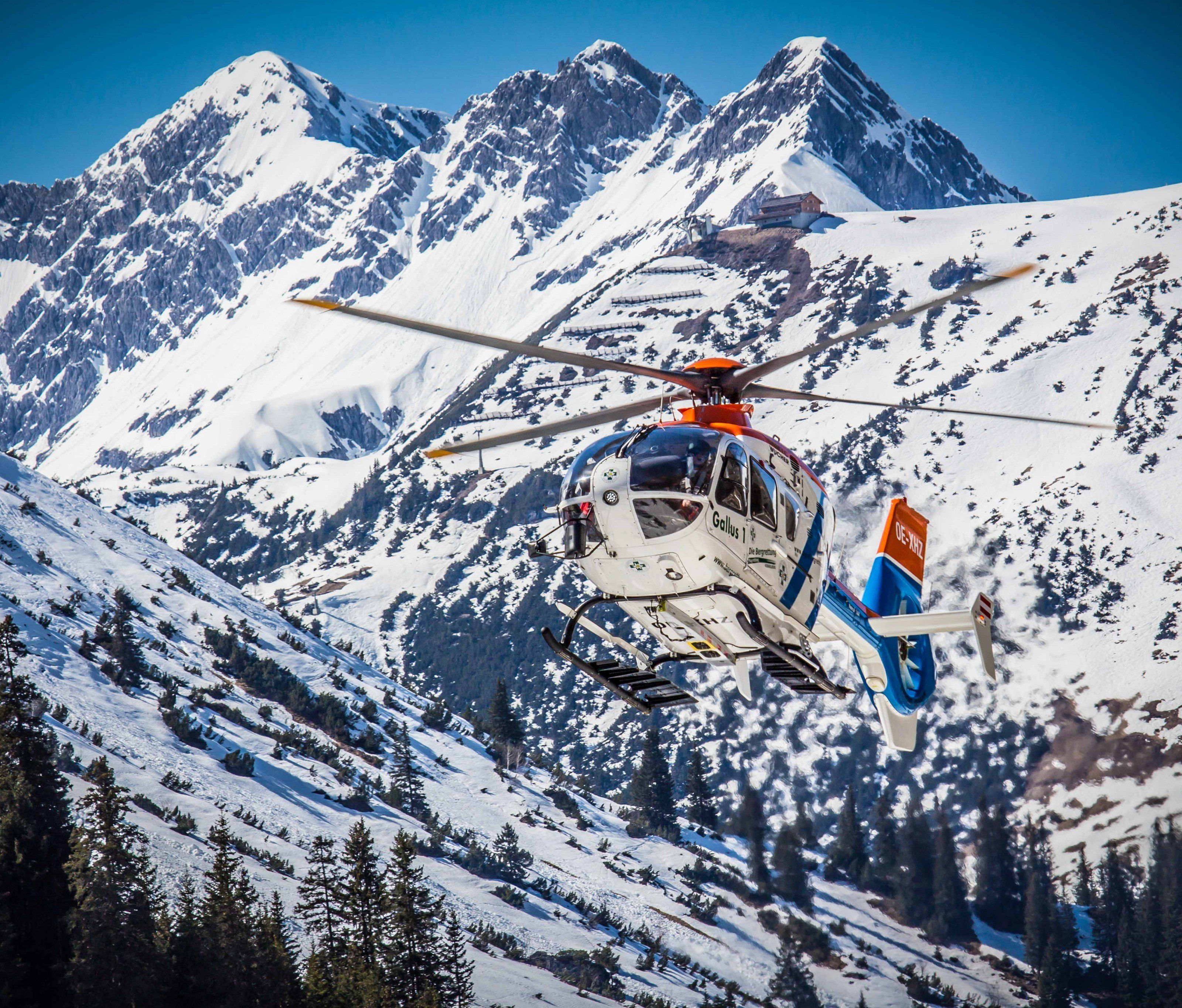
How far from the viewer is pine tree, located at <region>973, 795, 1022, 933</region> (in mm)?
72125

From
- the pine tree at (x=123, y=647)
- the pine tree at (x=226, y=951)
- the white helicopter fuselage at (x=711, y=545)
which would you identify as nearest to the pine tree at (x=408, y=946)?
the pine tree at (x=226, y=951)

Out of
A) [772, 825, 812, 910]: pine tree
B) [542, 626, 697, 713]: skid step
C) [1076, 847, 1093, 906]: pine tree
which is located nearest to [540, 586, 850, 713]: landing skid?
[542, 626, 697, 713]: skid step

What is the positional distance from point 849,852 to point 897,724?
53.3m

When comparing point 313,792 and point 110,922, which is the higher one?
point 313,792

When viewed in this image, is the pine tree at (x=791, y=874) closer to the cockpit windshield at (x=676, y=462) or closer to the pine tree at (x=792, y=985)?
the pine tree at (x=792, y=985)

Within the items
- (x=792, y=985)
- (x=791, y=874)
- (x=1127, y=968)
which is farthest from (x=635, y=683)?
(x=1127, y=968)

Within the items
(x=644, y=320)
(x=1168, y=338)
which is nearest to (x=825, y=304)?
(x=644, y=320)

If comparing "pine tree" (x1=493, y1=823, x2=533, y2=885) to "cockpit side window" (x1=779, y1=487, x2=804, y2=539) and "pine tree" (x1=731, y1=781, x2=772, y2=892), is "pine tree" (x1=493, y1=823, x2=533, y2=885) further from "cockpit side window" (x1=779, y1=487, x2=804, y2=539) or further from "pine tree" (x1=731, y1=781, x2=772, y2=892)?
"cockpit side window" (x1=779, y1=487, x2=804, y2=539)

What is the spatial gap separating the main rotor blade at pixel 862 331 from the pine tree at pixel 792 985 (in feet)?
122

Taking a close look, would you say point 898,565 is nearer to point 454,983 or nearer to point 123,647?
point 454,983

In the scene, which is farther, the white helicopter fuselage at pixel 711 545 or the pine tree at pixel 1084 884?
the pine tree at pixel 1084 884

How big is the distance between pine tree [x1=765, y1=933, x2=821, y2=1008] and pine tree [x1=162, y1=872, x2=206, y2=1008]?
2910cm

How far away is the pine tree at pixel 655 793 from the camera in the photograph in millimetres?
59688

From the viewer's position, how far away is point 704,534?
1496cm
